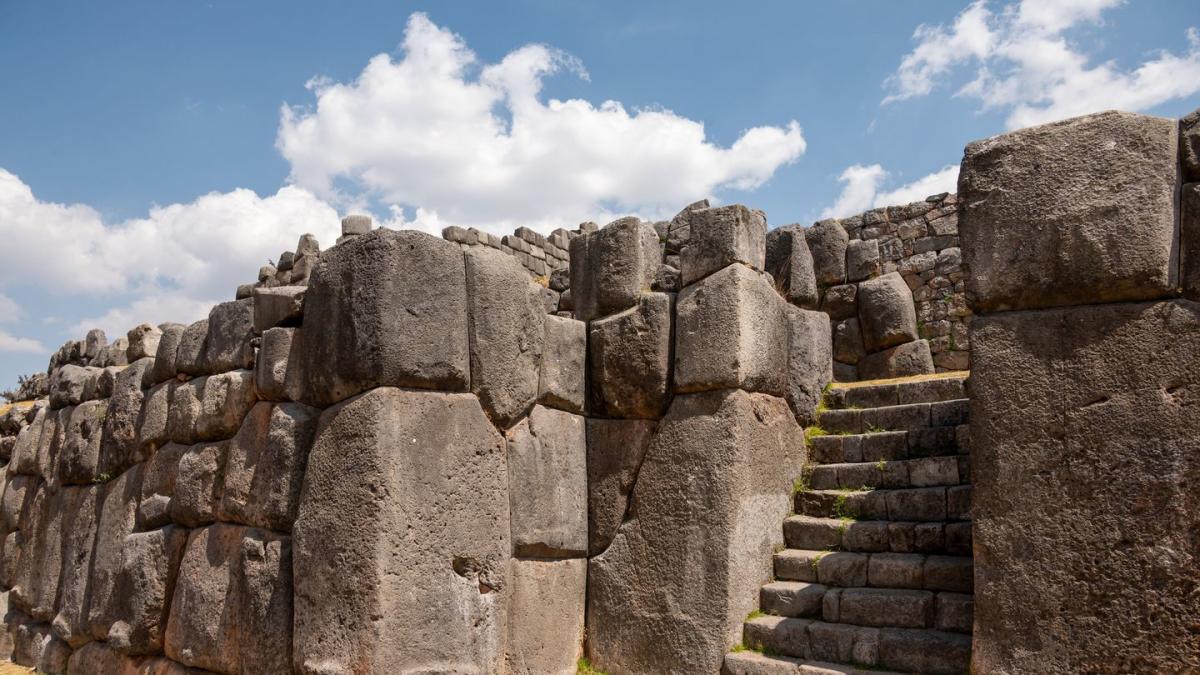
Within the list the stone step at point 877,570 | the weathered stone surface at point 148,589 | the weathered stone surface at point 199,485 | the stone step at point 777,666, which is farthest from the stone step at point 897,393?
the weathered stone surface at point 148,589

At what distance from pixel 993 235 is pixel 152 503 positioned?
19.9 ft

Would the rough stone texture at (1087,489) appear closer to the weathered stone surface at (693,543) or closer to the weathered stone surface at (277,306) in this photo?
the weathered stone surface at (693,543)

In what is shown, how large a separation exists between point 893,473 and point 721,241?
1.99 m

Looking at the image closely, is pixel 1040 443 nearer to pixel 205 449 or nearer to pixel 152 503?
pixel 205 449

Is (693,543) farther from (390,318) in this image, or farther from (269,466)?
(269,466)

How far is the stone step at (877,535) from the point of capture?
5445 millimetres

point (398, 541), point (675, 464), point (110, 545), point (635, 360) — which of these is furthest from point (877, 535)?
point (110, 545)

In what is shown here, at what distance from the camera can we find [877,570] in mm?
5508

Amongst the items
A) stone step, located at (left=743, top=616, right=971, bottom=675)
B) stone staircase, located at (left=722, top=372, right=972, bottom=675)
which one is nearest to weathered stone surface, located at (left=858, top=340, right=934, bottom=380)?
stone staircase, located at (left=722, top=372, right=972, bottom=675)

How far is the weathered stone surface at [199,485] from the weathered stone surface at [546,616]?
221 centimetres

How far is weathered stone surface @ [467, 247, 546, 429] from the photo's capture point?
546 centimetres

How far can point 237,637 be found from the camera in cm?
555

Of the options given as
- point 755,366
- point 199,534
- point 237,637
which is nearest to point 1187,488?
point 755,366

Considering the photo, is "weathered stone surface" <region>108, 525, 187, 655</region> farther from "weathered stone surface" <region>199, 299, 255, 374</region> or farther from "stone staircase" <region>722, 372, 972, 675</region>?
"stone staircase" <region>722, 372, 972, 675</region>
